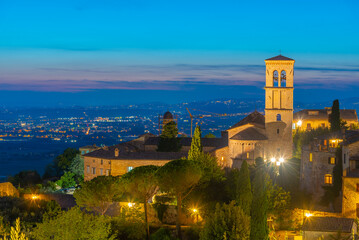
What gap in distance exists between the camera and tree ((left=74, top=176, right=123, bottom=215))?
3728 centimetres

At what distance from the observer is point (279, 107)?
48219mm

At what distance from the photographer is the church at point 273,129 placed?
156 ft

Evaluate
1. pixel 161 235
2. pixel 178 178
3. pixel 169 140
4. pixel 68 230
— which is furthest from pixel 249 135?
pixel 68 230

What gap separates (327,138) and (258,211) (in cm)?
999

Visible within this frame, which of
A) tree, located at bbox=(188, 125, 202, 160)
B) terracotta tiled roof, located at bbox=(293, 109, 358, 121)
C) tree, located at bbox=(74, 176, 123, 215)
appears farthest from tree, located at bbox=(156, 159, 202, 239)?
terracotta tiled roof, located at bbox=(293, 109, 358, 121)

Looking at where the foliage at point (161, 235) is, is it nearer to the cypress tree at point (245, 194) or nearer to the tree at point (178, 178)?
the tree at point (178, 178)

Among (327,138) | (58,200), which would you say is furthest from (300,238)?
(58,200)

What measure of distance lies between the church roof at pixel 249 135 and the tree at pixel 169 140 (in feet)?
31.8

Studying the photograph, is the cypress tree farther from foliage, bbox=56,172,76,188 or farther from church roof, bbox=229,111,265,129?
foliage, bbox=56,172,76,188

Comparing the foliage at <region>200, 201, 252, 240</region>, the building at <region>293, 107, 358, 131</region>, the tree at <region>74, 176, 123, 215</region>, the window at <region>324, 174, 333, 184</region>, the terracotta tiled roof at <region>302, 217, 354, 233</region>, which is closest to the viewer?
the foliage at <region>200, 201, 252, 240</region>

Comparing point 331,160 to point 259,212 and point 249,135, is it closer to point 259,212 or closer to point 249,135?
point 259,212

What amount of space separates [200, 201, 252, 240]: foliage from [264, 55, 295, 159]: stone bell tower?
→ 778 inches

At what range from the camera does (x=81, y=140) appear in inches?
5231

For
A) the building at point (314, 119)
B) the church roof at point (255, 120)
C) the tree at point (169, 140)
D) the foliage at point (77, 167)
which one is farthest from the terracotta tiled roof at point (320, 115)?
the foliage at point (77, 167)
